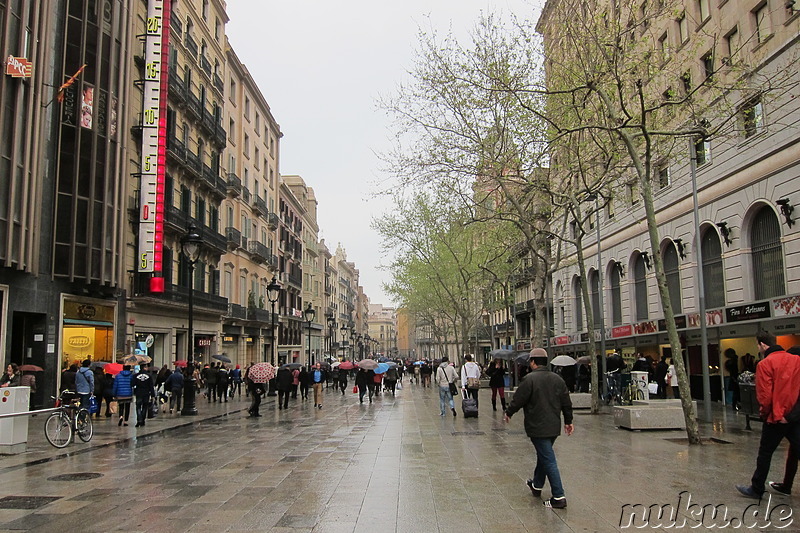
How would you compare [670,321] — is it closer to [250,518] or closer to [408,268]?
[250,518]

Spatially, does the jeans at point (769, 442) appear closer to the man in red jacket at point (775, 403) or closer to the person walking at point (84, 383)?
the man in red jacket at point (775, 403)

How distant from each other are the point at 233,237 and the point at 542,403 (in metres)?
34.7

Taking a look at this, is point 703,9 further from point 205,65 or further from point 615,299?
point 205,65

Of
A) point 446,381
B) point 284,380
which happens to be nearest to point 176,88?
point 284,380

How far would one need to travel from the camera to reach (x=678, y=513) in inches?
263

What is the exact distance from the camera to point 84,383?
16719 mm

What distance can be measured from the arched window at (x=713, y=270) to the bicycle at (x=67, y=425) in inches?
823

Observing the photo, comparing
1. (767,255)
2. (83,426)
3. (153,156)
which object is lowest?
(83,426)

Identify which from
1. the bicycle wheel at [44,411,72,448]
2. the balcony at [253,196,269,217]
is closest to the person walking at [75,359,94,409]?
the bicycle wheel at [44,411,72,448]

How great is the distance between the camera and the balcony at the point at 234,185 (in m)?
38.8

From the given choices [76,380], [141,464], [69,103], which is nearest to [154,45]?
[69,103]

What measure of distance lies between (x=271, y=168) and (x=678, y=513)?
48912 millimetres

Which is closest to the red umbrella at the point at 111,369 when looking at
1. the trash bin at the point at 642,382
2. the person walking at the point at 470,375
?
the person walking at the point at 470,375

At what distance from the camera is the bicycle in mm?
12383
